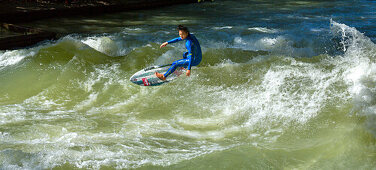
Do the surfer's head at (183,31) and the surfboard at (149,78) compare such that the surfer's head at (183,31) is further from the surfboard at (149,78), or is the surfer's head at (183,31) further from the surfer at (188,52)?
the surfboard at (149,78)

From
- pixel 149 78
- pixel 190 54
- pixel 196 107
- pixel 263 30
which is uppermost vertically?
pixel 190 54

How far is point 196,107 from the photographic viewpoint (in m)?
6.89

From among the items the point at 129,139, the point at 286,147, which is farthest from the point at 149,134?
the point at 286,147

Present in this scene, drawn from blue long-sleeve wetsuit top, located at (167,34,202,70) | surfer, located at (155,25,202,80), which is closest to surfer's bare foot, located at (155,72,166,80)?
surfer, located at (155,25,202,80)

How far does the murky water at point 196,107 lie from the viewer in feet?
15.8

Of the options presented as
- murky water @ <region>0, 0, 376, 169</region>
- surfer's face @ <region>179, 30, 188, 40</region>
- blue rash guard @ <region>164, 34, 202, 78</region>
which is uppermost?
surfer's face @ <region>179, 30, 188, 40</region>

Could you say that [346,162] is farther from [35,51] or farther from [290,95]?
[35,51]

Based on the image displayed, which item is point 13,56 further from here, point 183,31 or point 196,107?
point 196,107

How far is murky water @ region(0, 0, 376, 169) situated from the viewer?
4.83 metres

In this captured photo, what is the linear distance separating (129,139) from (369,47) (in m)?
5.12

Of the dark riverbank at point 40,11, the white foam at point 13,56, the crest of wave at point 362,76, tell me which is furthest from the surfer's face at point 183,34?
the dark riverbank at point 40,11

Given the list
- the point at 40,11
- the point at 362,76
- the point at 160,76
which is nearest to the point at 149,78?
the point at 160,76

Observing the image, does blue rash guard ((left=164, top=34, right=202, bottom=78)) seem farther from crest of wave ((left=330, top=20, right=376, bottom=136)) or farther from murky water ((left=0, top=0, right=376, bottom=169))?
crest of wave ((left=330, top=20, right=376, bottom=136))

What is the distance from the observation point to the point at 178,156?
194 inches
